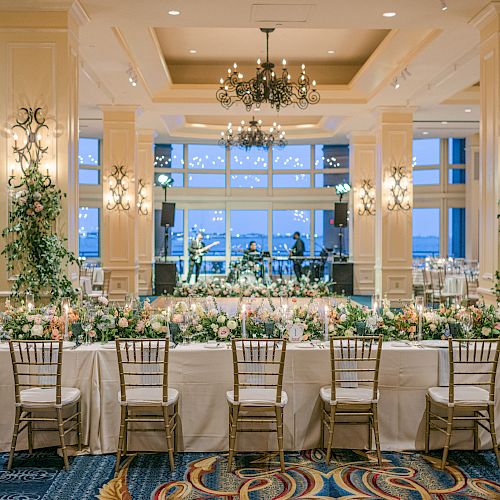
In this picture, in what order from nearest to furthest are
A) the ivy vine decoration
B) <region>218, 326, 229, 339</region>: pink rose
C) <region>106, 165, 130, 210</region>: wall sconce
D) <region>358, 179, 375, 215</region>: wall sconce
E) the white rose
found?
Result: the white rose, <region>218, 326, 229, 339</region>: pink rose, the ivy vine decoration, <region>106, 165, 130, 210</region>: wall sconce, <region>358, 179, 375, 215</region>: wall sconce

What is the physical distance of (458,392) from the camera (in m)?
5.54

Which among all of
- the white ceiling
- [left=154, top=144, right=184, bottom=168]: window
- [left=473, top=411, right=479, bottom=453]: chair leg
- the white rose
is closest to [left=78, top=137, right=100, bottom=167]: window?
[left=154, top=144, right=184, bottom=168]: window

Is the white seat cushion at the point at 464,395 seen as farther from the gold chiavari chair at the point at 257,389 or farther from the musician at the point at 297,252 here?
the musician at the point at 297,252

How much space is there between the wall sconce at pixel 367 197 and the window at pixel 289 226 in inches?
118

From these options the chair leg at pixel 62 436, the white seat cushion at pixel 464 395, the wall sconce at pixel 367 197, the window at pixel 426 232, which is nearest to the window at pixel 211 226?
the wall sconce at pixel 367 197

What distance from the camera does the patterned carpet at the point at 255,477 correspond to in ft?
15.8

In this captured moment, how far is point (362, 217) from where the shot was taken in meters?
18.8

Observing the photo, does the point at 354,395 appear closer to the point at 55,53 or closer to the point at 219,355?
the point at 219,355

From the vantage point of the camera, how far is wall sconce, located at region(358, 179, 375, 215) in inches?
730

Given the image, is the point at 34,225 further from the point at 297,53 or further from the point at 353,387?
the point at 297,53

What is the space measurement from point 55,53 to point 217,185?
1365cm

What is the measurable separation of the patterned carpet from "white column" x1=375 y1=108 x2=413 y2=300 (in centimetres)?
Result: 938

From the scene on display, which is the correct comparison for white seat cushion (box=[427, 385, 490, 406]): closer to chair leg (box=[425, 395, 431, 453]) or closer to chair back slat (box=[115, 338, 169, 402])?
chair leg (box=[425, 395, 431, 453])

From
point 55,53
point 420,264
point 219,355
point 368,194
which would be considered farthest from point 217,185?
point 219,355
